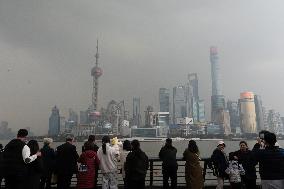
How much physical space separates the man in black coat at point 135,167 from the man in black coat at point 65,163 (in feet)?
5.26

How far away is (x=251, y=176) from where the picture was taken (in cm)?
752

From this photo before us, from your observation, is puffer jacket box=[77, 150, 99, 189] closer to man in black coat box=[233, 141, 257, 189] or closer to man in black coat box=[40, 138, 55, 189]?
man in black coat box=[40, 138, 55, 189]

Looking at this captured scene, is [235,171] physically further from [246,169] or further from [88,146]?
[88,146]

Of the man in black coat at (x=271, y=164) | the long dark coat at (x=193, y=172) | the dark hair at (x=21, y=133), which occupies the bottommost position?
the long dark coat at (x=193, y=172)

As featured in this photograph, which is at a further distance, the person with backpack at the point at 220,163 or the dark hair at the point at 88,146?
the person with backpack at the point at 220,163

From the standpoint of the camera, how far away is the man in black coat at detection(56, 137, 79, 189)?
299 inches

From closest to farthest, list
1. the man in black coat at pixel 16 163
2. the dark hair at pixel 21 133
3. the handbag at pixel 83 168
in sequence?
the man in black coat at pixel 16 163
the dark hair at pixel 21 133
the handbag at pixel 83 168

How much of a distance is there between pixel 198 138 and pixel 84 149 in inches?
7805

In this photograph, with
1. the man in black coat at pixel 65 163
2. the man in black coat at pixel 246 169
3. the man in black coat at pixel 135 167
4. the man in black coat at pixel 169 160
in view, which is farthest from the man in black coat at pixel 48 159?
the man in black coat at pixel 246 169

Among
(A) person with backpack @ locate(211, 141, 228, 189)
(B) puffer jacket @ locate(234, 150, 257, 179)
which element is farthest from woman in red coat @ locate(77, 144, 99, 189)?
(B) puffer jacket @ locate(234, 150, 257, 179)

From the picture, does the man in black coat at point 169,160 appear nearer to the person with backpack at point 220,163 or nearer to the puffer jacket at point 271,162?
the person with backpack at point 220,163

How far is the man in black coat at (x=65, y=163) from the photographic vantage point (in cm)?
760

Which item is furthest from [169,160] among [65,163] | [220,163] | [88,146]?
[65,163]

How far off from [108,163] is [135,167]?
0.86 metres
